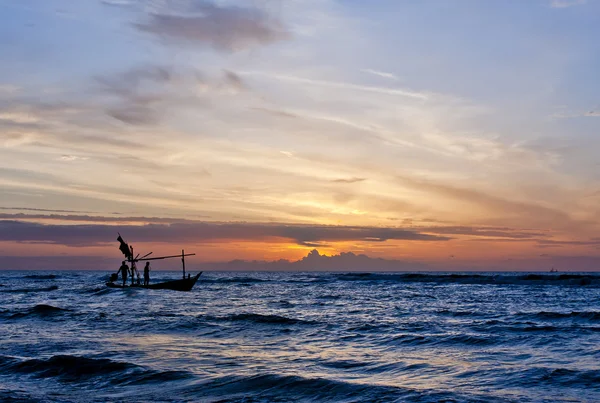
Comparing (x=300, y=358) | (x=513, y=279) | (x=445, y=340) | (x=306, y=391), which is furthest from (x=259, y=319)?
(x=513, y=279)

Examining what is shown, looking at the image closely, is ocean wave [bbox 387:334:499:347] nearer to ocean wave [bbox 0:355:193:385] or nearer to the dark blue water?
the dark blue water

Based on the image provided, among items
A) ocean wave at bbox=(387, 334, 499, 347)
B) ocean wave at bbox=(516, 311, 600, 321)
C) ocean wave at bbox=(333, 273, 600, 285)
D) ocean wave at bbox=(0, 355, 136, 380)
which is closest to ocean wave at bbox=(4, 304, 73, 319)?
ocean wave at bbox=(0, 355, 136, 380)

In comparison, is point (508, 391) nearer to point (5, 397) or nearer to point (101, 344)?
point (5, 397)

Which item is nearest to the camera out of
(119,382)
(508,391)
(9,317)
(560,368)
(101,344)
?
(508,391)

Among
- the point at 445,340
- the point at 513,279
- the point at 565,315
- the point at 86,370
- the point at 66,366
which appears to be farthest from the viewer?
the point at 513,279

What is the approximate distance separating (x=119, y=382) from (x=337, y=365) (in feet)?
21.6

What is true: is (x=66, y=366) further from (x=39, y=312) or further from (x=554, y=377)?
(x=39, y=312)

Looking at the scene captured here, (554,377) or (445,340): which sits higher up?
(554,377)

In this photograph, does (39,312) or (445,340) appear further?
(39,312)

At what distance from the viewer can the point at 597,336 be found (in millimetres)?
23359

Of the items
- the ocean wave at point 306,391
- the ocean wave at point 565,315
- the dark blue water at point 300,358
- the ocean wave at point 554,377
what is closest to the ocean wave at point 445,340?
the dark blue water at point 300,358

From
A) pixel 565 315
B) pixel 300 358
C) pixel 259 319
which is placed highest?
pixel 300 358

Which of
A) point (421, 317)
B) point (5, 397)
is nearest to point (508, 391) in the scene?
point (5, 397)

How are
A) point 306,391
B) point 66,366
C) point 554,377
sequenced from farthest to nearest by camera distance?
point 66,366 < point 554,377 < point 306,391
